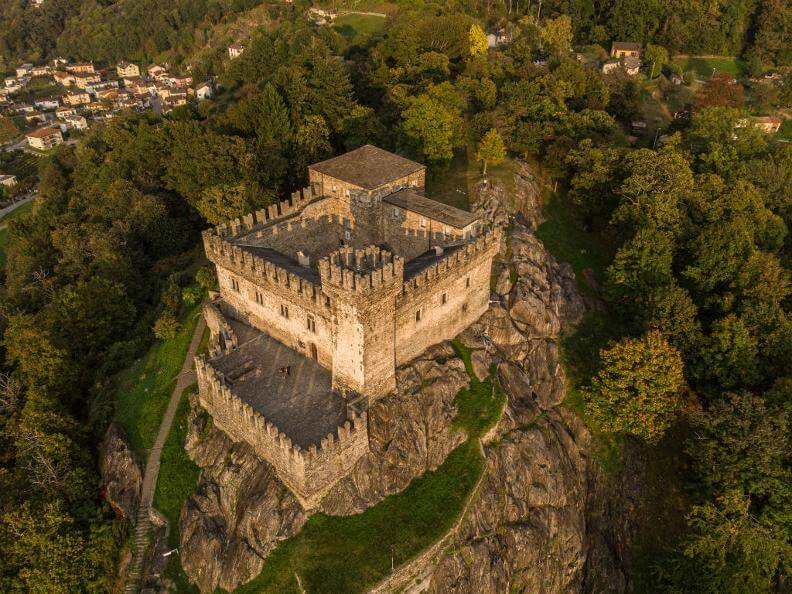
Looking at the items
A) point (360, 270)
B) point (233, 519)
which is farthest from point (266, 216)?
point (233, 519)

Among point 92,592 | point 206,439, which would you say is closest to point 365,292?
point 206,439

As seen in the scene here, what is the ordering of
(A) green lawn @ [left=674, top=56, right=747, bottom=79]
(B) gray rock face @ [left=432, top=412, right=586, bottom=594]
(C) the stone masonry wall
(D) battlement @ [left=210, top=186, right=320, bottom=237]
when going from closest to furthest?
(B) gray rock face @ [left=432, top=412, right=586, bottom=594] → (C) the stone masonry wall → (D) battlement @ [left=210, top=186, right=320, bottom=237] → (A) green lawn @ [left=674, top=56, right=747, bottom=79]

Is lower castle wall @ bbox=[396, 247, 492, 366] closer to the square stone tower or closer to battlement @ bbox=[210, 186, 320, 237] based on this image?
the square stone tower

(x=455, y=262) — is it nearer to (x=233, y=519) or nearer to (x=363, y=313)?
(x=363, y=313)

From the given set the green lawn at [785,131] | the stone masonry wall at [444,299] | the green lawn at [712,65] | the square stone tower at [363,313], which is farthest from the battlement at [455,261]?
the green lawn at [712,65]

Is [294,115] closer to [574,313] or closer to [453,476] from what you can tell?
[574,313]

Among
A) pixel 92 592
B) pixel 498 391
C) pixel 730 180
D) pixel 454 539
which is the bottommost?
pixel 92 592

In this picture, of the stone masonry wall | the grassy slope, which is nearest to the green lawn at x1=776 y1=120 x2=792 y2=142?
the grassy slope
